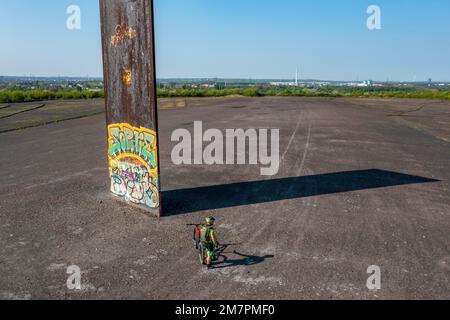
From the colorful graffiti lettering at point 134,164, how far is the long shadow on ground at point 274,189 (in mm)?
1128

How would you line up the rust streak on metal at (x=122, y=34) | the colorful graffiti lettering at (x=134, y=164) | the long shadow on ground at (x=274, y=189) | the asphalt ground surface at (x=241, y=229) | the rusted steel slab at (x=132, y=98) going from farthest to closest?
the long shadow on ground at (x=274, y=189) → the colorful graffiti lettering at (x=134, y=164) → the rust streak on metal at (x=122, y=34) → the rusted steel slab at (x=132, y=98) → the asphalt ground surface at (x=241, y=229)

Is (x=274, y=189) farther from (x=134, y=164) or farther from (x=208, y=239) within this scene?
(x=208, y=239)

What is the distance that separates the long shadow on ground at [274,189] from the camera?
45.3ft

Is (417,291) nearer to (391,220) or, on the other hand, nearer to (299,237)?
(299,237)

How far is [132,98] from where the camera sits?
12883 millimetres

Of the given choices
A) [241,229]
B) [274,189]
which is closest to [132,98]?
[241,229]

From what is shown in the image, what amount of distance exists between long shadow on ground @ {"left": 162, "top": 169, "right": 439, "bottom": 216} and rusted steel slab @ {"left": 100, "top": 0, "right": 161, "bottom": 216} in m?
1.54

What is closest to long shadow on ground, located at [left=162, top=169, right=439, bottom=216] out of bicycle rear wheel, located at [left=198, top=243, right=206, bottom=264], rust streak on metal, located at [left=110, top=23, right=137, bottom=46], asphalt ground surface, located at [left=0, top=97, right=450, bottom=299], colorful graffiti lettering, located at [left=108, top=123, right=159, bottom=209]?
asphalt ground surface, located at [left=0, top=97, right=450, bottom=299]

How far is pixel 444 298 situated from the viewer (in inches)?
309

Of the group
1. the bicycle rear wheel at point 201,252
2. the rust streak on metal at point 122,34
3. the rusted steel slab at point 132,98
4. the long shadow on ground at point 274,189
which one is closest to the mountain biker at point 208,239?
the bicycle rear wheel at point 201,252

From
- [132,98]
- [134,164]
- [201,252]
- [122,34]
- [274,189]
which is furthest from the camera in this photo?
[274,189]

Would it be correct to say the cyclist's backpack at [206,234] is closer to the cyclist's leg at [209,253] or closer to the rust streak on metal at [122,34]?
the cyclist's leg at [209,253]

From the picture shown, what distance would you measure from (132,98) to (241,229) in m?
6.32

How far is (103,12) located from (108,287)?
10.1 meters
